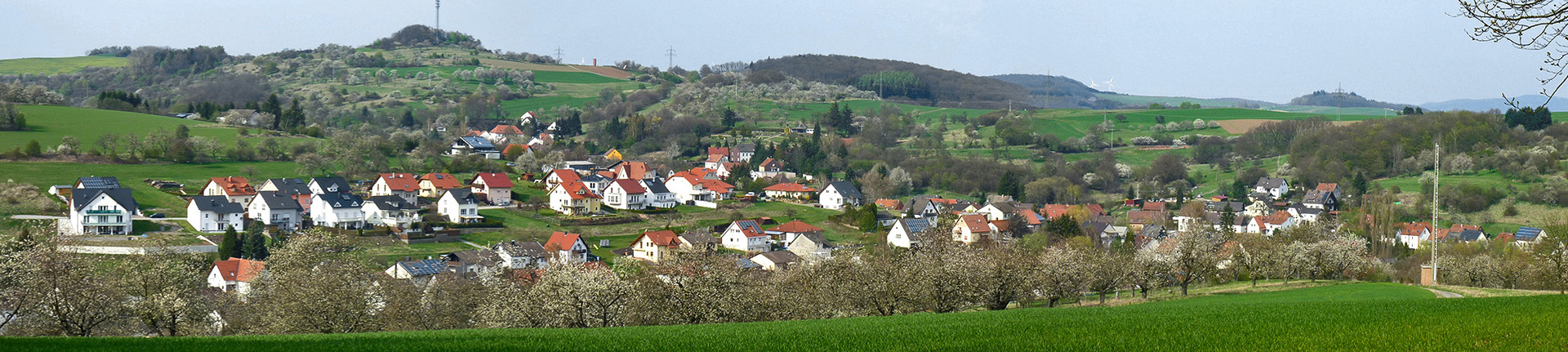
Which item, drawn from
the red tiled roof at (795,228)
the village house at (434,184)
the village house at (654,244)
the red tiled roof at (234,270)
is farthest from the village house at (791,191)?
the red tiled roof at (234,270)

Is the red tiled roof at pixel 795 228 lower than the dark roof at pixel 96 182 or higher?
lower

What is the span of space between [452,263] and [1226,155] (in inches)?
2899

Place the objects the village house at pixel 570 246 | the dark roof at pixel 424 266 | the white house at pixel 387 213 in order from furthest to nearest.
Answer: the white house at pixel 387 213
the village house at pixel 570 246
the dark roof at pixel 424 266

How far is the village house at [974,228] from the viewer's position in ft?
202

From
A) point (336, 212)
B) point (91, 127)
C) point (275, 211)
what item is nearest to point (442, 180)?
point (336, 212)

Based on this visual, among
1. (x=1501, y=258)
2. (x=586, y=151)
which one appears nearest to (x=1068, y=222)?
(x=1501, y=258)

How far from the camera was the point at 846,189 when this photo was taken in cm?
7550

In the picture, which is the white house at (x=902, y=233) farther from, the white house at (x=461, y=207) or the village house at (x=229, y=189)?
the village house at (x=229, y=189)

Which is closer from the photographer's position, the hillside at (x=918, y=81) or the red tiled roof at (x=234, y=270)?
the red tiled roof at (x=234, y=270)

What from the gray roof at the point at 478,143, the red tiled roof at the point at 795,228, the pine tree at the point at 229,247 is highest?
the gray roof at the point at 478,143

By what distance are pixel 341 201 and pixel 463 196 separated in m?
5.77

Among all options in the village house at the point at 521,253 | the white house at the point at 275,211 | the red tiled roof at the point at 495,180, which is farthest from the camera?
the red tiled roof at the point at 495,180

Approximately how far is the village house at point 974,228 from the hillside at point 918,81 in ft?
278

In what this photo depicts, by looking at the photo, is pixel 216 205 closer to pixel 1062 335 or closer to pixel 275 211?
pixel 275 211
